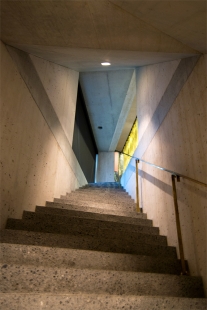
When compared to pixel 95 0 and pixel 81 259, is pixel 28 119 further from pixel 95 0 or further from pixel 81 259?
pixel 81 259

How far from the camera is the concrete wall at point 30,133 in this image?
Result: 2037 millimetres

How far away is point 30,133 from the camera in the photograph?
2.54m

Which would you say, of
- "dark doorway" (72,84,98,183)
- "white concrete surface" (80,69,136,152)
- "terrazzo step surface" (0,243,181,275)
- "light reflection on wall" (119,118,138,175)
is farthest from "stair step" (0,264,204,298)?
"light reflection on wall" (119,118,138,175)

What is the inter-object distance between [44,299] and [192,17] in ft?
7.14

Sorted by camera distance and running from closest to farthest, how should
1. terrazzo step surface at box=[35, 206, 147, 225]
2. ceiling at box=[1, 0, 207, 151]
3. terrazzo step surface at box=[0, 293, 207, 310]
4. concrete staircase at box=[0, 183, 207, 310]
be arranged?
terrazzo step surface at box=[0, 293, 207, 310]
concrete staircase at box=[0, 183, 207, 310]
ceiling at box=[1, 0, 207, 151]
terrazzo step surface at box=[35, 206, 147, 225]

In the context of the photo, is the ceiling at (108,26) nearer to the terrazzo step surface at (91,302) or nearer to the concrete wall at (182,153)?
the concrete wall at (182,153)

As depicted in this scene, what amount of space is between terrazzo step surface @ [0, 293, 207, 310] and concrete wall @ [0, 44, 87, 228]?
104 centimetres

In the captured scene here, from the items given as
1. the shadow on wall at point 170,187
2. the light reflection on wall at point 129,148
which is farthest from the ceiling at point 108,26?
the light reflection on wall at point 129,148

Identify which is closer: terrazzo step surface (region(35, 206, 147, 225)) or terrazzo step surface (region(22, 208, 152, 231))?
terrazzo step surface (region(22, 208, 152, 231))

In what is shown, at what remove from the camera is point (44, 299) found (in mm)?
1118

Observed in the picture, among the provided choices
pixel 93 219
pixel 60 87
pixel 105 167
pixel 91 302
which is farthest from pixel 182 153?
pixel 105 167

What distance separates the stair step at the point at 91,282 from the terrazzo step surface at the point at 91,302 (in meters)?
0.17

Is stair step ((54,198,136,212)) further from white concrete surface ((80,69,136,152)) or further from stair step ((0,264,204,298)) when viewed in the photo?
white concrete surface ((80,69,136,152))

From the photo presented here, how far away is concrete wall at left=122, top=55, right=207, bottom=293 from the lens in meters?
1.87
